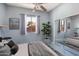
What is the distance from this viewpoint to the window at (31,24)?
8.24ft

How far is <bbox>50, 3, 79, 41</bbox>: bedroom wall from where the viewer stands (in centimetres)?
230

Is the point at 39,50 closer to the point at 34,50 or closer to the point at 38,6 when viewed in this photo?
the point at 34,50

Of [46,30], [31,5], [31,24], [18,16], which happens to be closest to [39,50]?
[46,30]

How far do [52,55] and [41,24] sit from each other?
64 cm

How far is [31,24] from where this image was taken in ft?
8.32

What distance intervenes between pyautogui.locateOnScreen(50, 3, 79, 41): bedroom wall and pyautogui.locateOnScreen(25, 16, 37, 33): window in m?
0.36

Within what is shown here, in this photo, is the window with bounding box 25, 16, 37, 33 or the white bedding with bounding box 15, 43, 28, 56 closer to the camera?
the white bedding with bounding box 15, 43, 28, 56

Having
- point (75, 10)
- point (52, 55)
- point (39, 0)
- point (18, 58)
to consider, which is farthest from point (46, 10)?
point (18, 58)

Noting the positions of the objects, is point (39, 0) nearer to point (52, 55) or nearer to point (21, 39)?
point (21, 39)

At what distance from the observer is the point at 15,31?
2465 mm

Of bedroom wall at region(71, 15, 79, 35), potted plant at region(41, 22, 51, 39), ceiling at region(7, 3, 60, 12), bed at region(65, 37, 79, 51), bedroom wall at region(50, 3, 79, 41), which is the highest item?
ceiling at region(7, 3, 60, 12)

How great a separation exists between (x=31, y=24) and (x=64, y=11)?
696 mm

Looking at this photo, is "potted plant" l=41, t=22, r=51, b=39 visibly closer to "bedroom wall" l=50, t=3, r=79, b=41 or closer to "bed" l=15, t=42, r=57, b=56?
"bedroom wall" l=50, t=3, r=79, b=41

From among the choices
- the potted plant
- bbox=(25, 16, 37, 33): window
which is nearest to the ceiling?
bbox=(25, 16, 37, 33): window
